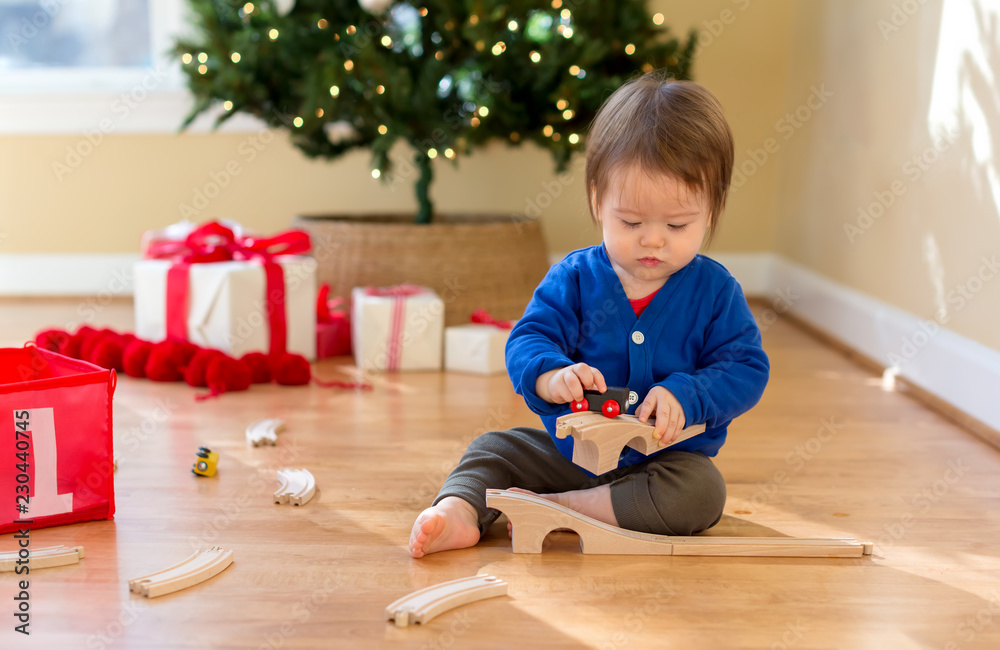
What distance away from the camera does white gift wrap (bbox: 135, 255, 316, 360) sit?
1.84 metres

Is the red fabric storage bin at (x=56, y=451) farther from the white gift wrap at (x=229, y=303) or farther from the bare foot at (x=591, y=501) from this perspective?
the white gift wrap at (x=229, y=303)

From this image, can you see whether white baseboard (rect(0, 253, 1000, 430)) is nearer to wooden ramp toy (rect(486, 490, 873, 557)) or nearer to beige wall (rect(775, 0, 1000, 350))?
beige wall (rect(775, 0, 1000, 350))

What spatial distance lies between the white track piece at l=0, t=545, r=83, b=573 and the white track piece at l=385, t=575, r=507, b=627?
0.36 meters

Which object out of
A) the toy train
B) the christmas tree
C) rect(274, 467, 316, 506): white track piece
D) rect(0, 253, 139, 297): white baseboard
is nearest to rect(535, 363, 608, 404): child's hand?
the toy train

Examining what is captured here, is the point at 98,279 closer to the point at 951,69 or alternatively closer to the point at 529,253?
the point at 529,253

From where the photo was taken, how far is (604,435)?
992 millimetres

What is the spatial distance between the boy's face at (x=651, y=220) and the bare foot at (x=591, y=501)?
275mm

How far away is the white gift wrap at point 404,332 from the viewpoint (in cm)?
189

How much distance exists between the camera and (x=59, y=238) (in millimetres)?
2646

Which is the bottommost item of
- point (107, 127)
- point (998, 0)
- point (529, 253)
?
point (529, 253)

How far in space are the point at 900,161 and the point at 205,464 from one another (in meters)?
1.48

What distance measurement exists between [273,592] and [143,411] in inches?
30.1

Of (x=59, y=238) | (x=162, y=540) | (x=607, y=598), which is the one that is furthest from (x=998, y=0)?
(x=59, y=238)

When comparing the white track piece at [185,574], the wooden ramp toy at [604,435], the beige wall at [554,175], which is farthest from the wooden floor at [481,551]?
the beige wall at [554,175]
